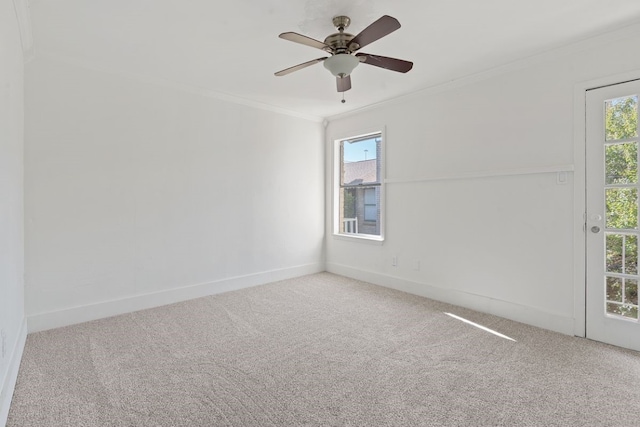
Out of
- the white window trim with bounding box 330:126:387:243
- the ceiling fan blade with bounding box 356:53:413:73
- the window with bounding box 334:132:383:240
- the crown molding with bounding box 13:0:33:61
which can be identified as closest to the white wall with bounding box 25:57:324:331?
the crown molding with bounding box 13:0:33:61

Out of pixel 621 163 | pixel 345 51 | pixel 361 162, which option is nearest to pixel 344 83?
pixel 345 51

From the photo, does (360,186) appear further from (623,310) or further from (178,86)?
(623,310)

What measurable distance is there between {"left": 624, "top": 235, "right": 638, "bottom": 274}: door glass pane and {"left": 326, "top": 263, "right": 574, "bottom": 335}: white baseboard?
0.61m

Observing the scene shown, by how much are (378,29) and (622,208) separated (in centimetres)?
241

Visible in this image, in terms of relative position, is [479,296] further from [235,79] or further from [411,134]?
[235,79]

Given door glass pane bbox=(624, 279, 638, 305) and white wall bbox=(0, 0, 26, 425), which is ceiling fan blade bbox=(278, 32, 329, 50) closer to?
white wall bbox=(0, 0, 26, 425)

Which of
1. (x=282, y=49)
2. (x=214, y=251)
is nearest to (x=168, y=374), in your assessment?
(x=214, y=251)

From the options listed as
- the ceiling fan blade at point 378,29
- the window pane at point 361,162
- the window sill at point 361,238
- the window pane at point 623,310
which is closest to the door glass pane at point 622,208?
the window pane at point 623,310

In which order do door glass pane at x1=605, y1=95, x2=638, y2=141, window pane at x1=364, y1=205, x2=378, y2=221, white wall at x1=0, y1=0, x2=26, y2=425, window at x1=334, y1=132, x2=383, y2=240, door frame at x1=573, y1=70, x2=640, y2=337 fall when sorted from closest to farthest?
white wall at x1=0, y1=0, x2=26, y2=425 < door glass pane at x1=605, y1=95, x2=638, y2=141 < door frame at x1=573, y1=70, x2=640, y2=337 < window at x1=334, y1=132, x2=383, y2=240 < window pane at x1=364, y1=205, x2=378, y2=221

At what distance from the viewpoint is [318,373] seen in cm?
218

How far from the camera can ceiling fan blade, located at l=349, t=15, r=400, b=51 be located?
6.20 feet

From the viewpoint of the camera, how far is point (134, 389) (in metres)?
1.99

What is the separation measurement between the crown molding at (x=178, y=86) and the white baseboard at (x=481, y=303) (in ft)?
8.34

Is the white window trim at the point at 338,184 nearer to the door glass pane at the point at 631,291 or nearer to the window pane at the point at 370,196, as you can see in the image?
the window pane at the point at 370,196
